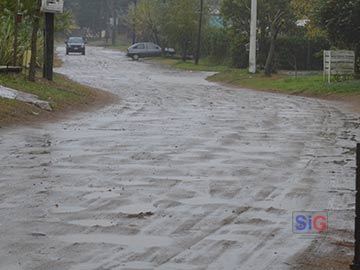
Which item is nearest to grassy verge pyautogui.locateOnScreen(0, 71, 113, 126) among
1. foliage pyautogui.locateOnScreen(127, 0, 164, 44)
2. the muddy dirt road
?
the muddy dirt road

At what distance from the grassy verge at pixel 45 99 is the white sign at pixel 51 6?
7.00ft

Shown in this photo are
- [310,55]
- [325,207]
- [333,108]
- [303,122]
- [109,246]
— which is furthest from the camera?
[310,55]

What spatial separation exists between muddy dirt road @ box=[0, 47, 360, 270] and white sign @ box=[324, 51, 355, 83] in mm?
13756

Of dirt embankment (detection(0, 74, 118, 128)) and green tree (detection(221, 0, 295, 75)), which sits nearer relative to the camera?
dirt embankment (detection(0, 74, 118, 128))

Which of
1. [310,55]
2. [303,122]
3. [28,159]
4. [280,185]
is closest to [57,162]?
[28,159]

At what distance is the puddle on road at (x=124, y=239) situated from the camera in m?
6.92

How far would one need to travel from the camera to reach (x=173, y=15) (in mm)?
64750

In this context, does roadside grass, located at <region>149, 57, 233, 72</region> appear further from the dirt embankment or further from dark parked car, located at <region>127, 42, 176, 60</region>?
the dirt embankment

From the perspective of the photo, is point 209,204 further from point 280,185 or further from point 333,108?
point 333,108

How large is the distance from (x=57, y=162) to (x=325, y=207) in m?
4.31

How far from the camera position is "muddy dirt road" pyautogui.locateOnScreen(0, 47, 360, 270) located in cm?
669

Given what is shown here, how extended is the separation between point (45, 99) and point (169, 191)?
37.2 ft

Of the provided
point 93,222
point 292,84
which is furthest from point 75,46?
point 93,222

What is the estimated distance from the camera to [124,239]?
278 inches
